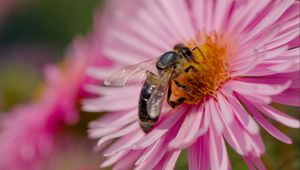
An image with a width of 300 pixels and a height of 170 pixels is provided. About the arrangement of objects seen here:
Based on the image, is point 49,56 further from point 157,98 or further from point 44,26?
point 157,98

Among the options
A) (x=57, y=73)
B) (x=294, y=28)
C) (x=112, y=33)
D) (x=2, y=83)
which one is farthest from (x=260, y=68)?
(x=2, y=83)

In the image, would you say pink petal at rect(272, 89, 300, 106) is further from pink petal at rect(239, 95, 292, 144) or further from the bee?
the bee

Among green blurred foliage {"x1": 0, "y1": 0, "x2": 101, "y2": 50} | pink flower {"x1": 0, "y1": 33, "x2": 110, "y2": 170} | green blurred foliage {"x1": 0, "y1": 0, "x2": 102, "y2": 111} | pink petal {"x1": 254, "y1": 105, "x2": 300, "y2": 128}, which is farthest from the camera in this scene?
green blurred foliage {"x1": 0, "y1": 0, "x2": 101, "y2": 50}

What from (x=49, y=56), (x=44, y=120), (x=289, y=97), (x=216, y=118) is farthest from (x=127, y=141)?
(x=49, y=56)

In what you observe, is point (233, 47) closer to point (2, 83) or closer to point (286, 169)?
point (286, 169)

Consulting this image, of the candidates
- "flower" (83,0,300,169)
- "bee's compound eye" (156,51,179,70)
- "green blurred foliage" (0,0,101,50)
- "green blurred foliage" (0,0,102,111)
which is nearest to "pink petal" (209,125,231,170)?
"flower" (83,0,300,169)
